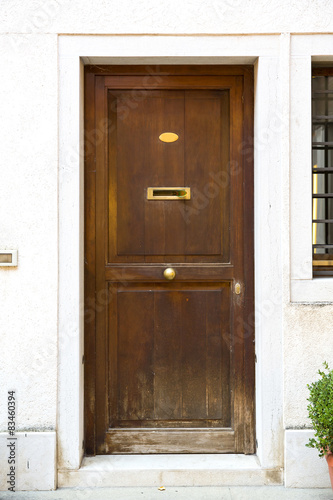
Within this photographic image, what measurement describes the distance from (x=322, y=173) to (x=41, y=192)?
2.00 metres

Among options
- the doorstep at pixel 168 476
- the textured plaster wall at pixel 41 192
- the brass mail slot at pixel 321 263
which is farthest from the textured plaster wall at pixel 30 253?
the brass mail slot at pixel 321 263

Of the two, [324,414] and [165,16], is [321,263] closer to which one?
[324,414]

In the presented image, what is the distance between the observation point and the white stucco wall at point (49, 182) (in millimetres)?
2775

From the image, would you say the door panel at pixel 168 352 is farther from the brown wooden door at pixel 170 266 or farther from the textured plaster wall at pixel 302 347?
the textured plaster wall at pixel 302 347

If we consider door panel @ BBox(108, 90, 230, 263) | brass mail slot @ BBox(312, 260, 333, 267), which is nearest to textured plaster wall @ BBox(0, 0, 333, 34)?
door panel @ BBox(108, 90, 230, 263)

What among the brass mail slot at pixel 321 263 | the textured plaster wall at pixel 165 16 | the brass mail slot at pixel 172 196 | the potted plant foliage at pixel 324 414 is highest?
the textured plaster wall at pixel 165 16

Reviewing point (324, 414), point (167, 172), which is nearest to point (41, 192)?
point (167, 172)

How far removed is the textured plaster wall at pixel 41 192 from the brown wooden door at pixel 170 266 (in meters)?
0.30

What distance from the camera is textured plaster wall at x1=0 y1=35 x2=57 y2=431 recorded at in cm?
280

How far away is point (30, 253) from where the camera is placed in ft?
9.23

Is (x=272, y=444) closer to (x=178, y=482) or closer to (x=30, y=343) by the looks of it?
(x=178, y=482)

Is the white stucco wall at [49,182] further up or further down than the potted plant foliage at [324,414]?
further up

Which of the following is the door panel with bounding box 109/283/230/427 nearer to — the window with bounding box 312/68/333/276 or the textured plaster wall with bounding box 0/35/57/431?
the textured plaster wall with bounding box 0/35/57/431

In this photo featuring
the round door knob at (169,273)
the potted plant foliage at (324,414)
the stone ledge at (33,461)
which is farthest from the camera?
the round door knob at (169,273)
